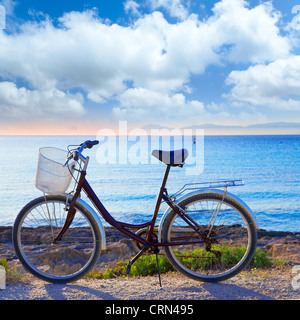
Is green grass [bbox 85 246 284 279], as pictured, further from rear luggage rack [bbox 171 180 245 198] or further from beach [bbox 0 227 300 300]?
rear luggage rack [bbox 171 180 245 198]

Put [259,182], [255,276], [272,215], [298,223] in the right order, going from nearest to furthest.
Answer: [255,276] < [298,223] < [272,215] < [259,182]

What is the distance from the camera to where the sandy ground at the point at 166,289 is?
3389mm

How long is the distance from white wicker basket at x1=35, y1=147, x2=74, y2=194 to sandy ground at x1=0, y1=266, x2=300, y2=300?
103 centimetres

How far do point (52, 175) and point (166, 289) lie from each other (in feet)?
5.33

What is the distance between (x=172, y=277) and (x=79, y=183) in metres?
1.53

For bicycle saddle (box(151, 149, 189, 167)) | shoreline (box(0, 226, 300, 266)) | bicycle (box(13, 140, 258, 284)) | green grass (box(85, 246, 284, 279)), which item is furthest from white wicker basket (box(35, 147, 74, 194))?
shoreline (box(0, 226, 300, 266))

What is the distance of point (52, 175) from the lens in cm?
346

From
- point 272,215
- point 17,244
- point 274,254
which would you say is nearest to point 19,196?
point 272,215

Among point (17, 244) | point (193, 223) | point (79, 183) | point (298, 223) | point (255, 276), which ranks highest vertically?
point (79, 183)

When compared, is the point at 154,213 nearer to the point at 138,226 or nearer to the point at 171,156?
A: the point at 138,226
